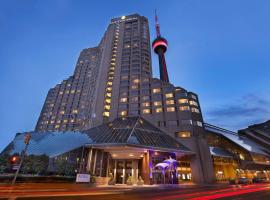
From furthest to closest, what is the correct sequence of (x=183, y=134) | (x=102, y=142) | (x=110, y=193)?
(x=183, y=134), (x=102, y=142), (x=110, y=193)

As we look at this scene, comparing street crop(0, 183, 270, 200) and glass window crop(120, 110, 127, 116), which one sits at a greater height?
glass window crop(120, 110, 127, 116)

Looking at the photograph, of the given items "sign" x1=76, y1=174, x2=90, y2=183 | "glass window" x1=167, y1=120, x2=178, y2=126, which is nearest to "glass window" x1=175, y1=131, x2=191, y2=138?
"glass window" x1=167, y1=120, x2=178, y2=126

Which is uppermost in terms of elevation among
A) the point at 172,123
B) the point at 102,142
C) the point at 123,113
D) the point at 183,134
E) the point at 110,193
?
the point at 123,113

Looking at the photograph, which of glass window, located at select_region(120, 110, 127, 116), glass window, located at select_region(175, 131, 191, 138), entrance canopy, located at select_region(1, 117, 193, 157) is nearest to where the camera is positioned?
entrance canopy, located at select_region(1, 117, 193, 157)

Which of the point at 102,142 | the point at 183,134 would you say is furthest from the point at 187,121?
the point at 102,142

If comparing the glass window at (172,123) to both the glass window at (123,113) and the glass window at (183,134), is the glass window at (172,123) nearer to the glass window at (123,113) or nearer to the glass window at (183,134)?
the glass window at (183,134)

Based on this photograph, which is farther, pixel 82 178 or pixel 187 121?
pixel 187 121

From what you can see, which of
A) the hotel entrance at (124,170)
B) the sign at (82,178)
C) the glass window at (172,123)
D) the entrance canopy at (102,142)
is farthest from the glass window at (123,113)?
the sign at (82,178)

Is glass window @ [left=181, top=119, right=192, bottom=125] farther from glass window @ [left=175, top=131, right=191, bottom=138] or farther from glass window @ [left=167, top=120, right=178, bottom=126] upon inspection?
glass window @ [left=175, top=131, right=191, bottom=138]

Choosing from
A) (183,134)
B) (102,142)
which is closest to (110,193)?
(102,142)

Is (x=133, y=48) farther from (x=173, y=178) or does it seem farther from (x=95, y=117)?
(x=173, y=178)

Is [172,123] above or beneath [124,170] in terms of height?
above

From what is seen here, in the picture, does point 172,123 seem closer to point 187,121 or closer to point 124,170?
point 187,121

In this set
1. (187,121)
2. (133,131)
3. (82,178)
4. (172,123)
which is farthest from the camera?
(172,123)
